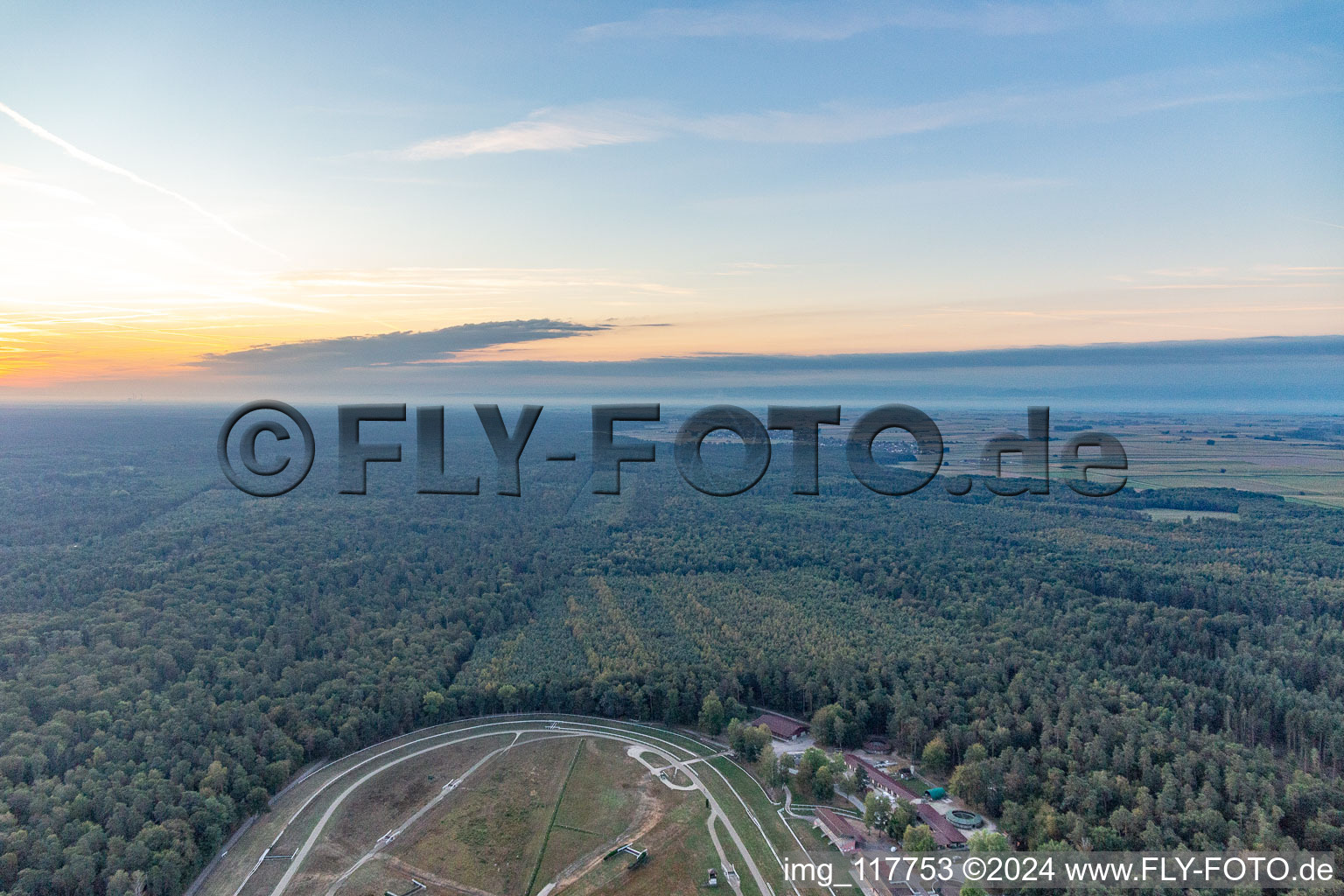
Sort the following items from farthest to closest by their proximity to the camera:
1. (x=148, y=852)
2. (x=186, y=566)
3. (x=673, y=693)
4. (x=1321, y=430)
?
(x=1321, y=430) < (x=186, y=566) < (x=673, y=693) < (x=148, y=852)

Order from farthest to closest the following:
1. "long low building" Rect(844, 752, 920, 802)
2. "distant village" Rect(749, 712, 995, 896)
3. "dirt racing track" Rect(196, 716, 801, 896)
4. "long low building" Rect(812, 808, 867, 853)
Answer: "long low building" Rect(844, 752, 920, 802) < "long low building" Rect(812, 808, 867, 853) < "distant village" Rect(749, 712, 995, 896) < "dirt racing track" Rect(196, 716, 801, 896)

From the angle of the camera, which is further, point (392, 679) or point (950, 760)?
point (392, 679)

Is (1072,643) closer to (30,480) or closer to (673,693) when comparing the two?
(673,693)

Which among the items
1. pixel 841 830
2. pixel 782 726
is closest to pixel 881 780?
pixel 841 830

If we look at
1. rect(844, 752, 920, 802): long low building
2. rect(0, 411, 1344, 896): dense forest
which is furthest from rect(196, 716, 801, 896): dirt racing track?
rect(844, 752, 920, 802): long low building

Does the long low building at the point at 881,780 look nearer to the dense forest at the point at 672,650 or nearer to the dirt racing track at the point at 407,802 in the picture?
the dense forest at the point at 672,650

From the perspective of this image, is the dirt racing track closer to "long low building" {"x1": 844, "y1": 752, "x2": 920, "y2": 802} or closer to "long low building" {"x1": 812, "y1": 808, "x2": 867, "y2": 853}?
"long low building" {"x1": 812, "y1": 808, "x2": 867, "y2": 853}

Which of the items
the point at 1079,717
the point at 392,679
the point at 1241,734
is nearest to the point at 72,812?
the point at 392,679
